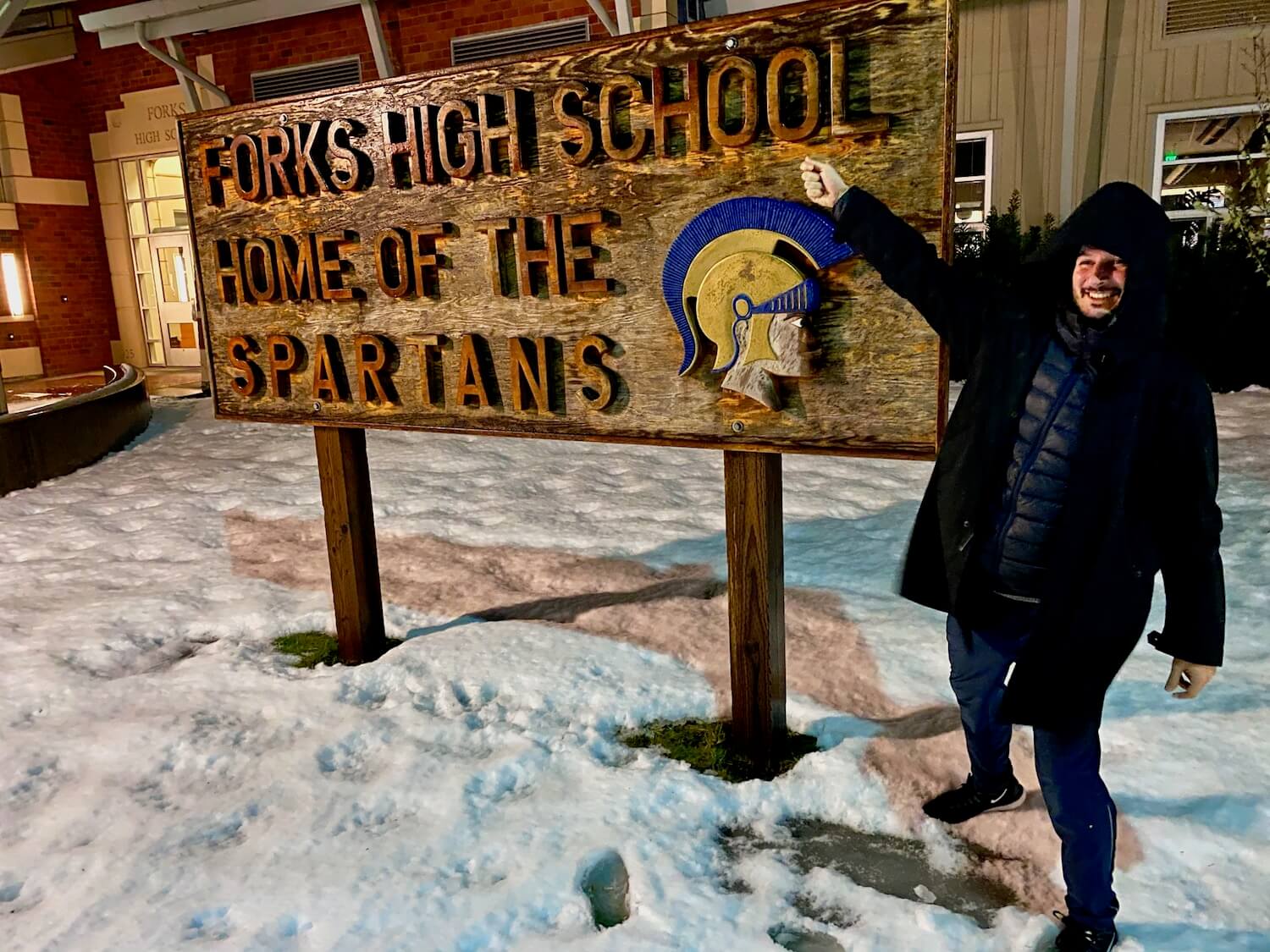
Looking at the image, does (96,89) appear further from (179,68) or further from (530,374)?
(530,374)

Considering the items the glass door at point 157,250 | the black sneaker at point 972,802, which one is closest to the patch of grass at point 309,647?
the black sneaker at point 972,802

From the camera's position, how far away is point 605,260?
8.73 ft

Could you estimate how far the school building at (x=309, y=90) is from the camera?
30.2 feet

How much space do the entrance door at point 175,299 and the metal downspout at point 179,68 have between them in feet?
7.63

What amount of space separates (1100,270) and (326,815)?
7.71ft

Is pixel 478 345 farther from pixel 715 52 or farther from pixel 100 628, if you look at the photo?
pixel 100 628

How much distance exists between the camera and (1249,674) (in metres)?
3.02

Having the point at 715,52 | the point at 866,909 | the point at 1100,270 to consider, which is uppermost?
the point at 715,52

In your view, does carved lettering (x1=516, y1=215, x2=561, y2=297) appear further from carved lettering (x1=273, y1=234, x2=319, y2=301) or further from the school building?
the school building

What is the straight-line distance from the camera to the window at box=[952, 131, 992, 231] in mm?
9938

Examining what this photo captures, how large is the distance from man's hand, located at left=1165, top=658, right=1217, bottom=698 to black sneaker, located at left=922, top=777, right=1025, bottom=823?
68 centimetres

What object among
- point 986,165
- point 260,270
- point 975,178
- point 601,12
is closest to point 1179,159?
Result: point 986,165

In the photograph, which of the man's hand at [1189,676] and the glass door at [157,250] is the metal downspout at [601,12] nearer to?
the glass door at [157,250]

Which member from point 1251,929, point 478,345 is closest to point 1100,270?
point 1251,929
